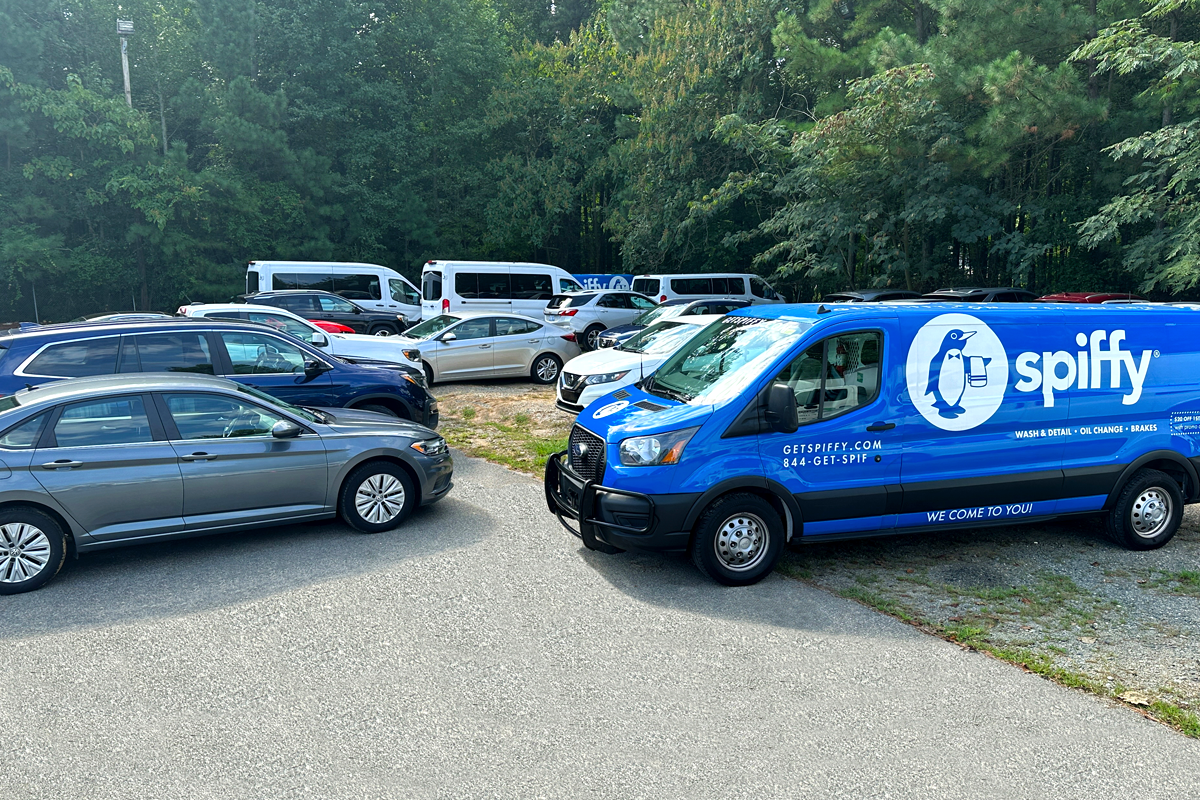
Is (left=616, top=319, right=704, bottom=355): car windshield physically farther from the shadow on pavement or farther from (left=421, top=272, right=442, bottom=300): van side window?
(left=421, top=272, right=442, bottom=300): van side window

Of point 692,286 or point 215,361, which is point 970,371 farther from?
point 692,286

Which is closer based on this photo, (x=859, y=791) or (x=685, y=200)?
(x=859, y=791)

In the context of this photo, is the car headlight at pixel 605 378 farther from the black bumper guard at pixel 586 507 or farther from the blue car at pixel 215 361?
the black bumper guard at pixel 586 507

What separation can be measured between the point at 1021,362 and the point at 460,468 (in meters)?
6.13

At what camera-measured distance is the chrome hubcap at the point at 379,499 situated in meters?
7.53

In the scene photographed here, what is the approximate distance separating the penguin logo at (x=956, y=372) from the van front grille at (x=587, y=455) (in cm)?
237

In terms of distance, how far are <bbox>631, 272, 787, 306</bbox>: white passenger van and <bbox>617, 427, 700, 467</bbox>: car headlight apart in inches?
699

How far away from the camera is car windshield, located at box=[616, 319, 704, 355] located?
12.6 meters

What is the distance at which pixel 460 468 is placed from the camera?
10.2 m

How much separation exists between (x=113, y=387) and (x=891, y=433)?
601 cm

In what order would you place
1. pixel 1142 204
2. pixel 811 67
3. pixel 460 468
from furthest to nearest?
1. pixel 811 67
2. pixel 1142 204
3. pixel 460 468

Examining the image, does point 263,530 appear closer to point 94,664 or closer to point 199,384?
point 199,384

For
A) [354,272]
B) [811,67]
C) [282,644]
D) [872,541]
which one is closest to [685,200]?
[811,67]

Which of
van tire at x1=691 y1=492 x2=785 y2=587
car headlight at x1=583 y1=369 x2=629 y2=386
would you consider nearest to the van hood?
van tire at x1=691 y1=492 x2=785 y2=587
